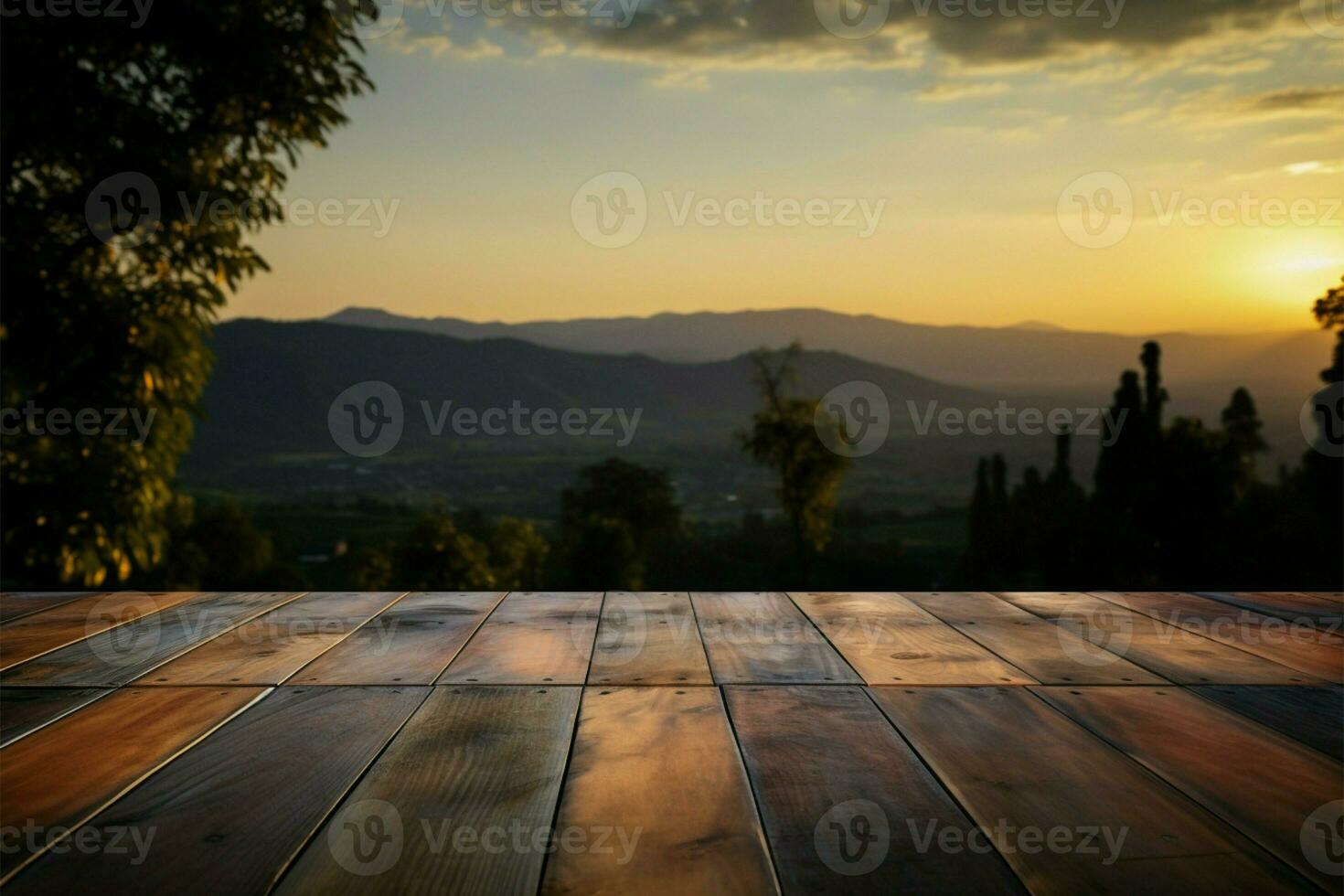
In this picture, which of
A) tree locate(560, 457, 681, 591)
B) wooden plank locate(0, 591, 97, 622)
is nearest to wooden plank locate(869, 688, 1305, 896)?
wooden plank locate(0, 591, 97, 622)

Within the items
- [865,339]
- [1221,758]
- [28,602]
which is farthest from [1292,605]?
[865,339]

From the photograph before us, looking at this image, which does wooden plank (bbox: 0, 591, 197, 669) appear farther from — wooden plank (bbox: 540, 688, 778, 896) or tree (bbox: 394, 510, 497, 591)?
tree (bbox: 394, 510, 497, 591)

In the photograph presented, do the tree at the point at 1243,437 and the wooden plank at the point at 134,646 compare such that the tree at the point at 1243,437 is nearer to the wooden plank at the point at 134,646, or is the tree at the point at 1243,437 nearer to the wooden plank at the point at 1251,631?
the wooden plank at the point at 1251,631

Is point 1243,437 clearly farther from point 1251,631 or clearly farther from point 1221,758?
point 1221,758

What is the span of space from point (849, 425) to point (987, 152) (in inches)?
575

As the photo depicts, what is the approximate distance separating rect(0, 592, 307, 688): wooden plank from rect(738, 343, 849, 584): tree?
2534cm

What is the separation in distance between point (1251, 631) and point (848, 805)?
2.82m

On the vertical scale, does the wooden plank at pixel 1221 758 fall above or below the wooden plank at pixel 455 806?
below

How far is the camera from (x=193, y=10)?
7.39m

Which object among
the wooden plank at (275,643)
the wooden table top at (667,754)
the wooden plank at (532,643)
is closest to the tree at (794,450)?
the wooden plank at (532,643)

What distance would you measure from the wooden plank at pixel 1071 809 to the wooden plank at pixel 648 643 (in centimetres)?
75

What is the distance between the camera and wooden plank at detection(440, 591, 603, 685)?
3123 millimetres

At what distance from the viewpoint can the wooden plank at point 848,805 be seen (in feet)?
5.53

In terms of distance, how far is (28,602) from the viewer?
4.44 metres
